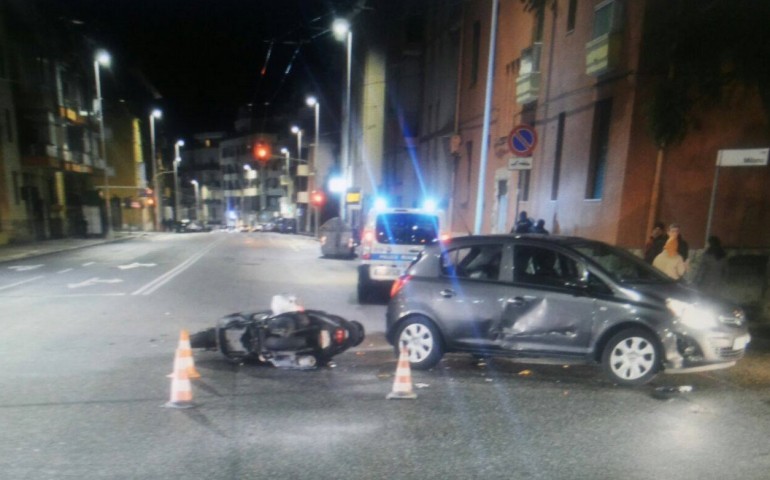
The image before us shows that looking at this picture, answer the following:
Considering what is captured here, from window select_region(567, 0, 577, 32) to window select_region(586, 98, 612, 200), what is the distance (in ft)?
9.71

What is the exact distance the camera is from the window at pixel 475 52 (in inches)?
796

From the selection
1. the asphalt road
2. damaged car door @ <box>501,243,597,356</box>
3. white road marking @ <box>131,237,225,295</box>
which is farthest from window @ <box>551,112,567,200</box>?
white road marking @ <box>131,237,225,295</box>

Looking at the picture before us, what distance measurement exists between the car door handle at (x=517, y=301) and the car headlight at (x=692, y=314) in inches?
59.8

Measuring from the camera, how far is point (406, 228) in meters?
11.2

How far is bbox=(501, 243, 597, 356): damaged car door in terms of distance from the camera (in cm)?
579

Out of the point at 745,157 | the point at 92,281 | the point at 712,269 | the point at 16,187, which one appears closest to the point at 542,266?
A: the point at 712,269

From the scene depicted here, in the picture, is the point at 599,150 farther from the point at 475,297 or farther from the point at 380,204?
the point at 475,297

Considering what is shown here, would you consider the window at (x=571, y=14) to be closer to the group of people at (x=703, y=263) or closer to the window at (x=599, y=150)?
the window at (x=599, y=150)

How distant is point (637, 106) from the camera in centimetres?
1080

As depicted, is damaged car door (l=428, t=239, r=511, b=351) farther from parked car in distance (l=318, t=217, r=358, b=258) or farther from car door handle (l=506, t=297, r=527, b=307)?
parked car in distance (l=318, t=217, r=358, b=258)

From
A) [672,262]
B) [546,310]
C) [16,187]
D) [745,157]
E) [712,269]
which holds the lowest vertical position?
[546,310]

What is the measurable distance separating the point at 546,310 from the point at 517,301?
1.11 ft

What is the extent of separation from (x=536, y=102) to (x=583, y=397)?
11.9 m

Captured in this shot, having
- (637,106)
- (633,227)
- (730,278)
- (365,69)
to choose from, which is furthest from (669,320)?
(365,69)
